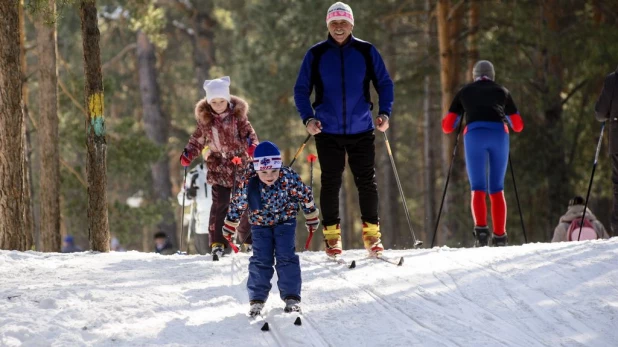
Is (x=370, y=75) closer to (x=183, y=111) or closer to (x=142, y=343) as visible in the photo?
(x=142, y=343)

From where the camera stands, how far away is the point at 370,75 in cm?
856

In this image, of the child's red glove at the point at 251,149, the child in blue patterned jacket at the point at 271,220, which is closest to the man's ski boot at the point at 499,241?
the child's red glove at the point at 251,149

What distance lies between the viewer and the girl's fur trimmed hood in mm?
9750

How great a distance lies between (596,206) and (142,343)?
17.4m

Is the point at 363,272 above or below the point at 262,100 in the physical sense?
below

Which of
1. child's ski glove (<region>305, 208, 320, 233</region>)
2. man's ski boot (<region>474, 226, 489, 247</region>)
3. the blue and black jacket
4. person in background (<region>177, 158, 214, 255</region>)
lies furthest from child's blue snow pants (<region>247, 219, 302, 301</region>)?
person in background (<region>177, 158, 214, 255</region>)

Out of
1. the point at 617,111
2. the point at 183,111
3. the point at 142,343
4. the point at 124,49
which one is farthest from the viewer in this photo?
the point at 183,111

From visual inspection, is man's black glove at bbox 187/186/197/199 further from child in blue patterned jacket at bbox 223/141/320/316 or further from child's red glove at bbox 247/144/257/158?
child in blue patterned jacket at bbox 223/141/320/316

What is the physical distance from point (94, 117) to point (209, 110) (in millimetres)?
1403

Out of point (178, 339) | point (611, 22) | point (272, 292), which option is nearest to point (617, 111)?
point (272, 292)

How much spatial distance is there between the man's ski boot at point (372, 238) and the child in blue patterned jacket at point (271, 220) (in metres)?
1.79

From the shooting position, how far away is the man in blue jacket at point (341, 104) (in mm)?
8391

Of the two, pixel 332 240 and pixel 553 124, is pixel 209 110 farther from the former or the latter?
pixel 553 124

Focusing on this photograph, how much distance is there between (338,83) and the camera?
331 inches
